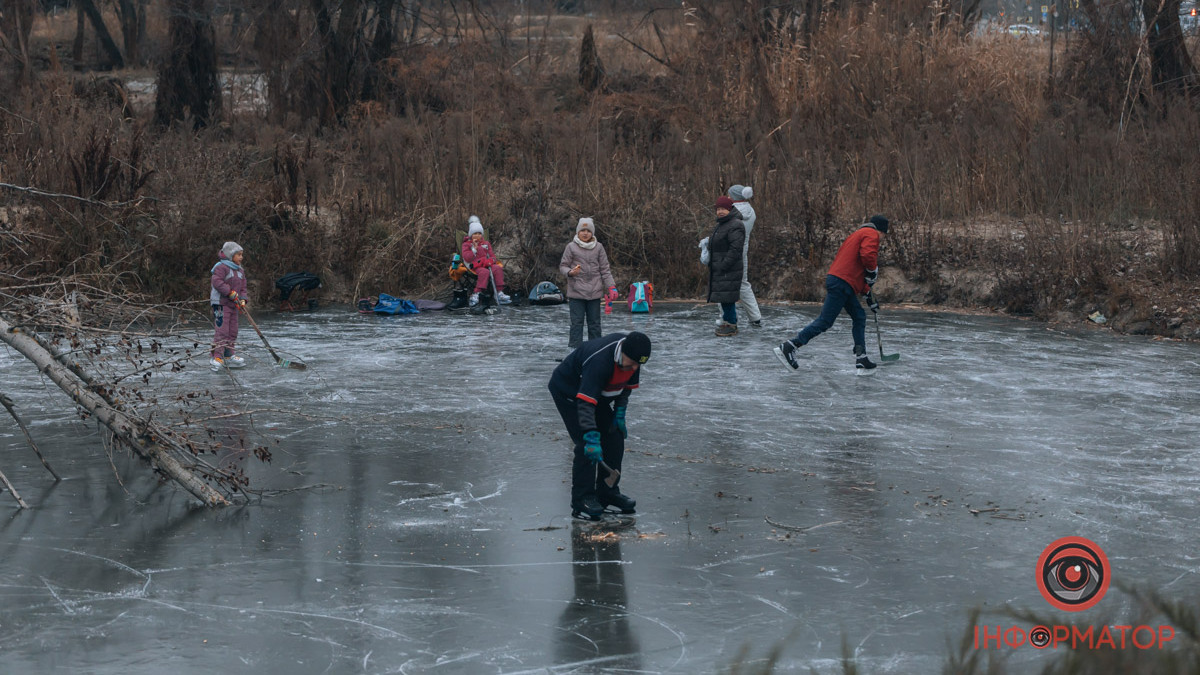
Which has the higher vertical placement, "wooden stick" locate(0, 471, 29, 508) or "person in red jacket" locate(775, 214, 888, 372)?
"person in red jacket" locate(775, 214, 888, 372)

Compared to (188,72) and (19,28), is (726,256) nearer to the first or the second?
(188,72)

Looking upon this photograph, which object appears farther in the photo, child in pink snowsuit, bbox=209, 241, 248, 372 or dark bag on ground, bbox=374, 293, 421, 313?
dark bag on ground, bbox=374, 293, 421, 313

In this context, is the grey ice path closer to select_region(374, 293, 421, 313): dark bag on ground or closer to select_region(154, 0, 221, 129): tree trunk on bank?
select_region(374, 293, 421, 313): dark bag on ground

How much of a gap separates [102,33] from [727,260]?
29.4m

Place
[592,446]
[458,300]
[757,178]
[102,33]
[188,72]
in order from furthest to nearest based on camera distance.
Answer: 1. [102,33]
2. [188,72]
3. [757,178]
4. [458,300]
5. [592,446]

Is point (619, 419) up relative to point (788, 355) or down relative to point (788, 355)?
up

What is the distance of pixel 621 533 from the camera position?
7238mm

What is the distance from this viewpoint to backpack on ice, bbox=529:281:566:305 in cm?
1892

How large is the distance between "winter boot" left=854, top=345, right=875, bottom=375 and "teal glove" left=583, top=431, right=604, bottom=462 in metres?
6.09

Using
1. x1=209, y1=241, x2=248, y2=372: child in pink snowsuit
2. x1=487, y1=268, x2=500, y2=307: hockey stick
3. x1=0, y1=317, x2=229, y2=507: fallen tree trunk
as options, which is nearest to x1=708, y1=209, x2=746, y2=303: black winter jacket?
x1=487, y1=268, x2=500, y2=307: hockey stick

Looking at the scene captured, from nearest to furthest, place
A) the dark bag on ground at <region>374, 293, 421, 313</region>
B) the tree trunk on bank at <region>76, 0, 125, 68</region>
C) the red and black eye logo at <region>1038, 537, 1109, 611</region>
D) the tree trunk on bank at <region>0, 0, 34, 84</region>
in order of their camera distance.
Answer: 1. the red and black eye logo at <region>1038, 537, 1109, 611</region>
2. the dark bag on ground at <region>374, 293, 421, 313</region>
3. the tree trunk on bank at <region>0, 0, 34, 84</region>
4. the tree trunk on bank at <region>76, 0, 125, 68</region>

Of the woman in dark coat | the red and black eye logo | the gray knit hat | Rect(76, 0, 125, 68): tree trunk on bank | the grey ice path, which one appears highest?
Rect(76, 0, 125, 68): tree trunk on bank

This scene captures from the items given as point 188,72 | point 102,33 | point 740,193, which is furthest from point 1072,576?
point 102,33

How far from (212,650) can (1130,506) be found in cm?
559
